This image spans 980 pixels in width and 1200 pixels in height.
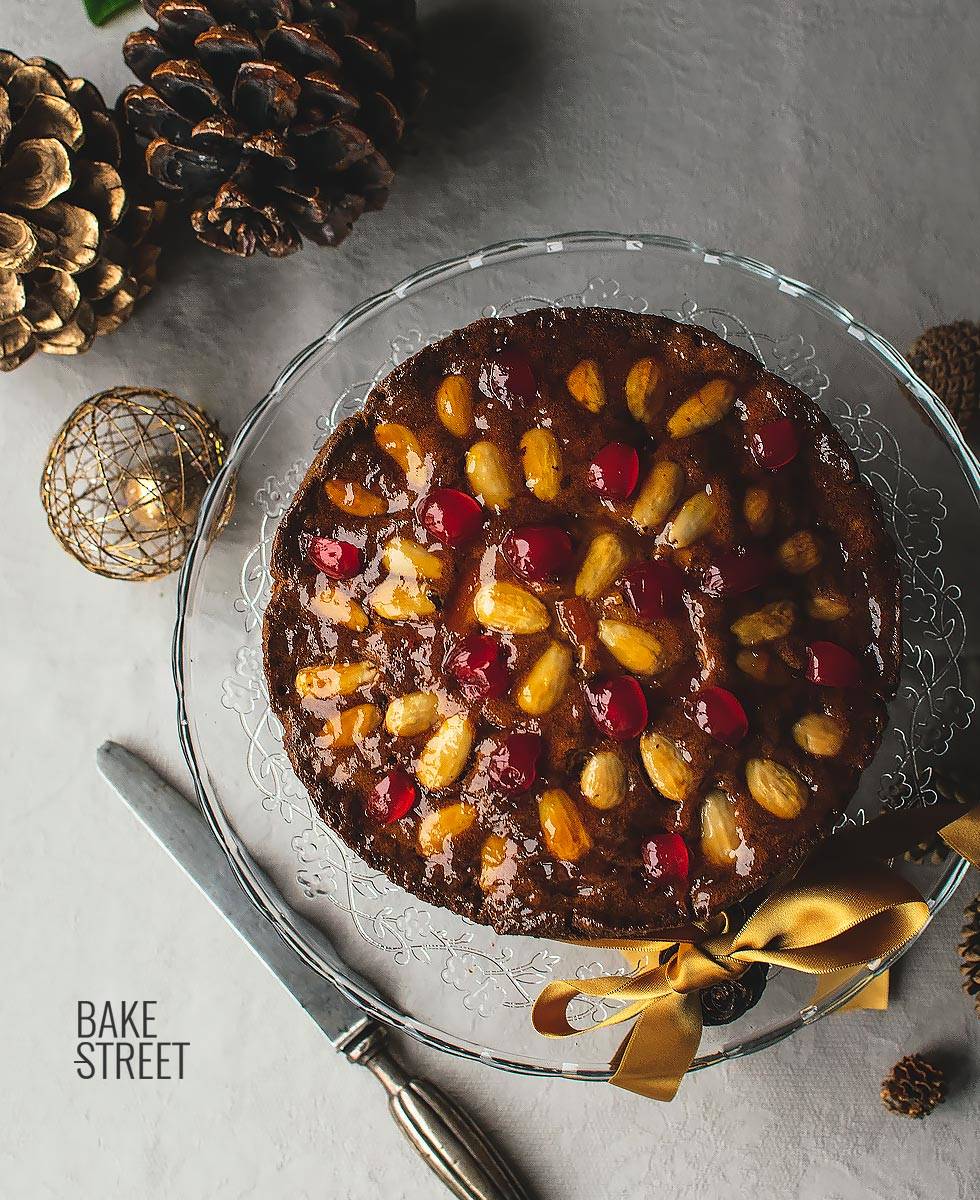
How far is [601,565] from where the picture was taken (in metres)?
1.24

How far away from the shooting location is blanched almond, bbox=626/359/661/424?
1.29 m

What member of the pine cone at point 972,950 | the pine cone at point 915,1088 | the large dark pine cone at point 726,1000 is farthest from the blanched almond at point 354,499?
the pine cone at point 915,1088

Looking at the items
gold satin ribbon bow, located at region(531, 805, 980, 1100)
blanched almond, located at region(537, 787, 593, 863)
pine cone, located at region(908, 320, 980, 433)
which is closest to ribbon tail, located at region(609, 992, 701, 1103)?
gold satin ribbon bow, located at region(531, 805, 980, 1100)

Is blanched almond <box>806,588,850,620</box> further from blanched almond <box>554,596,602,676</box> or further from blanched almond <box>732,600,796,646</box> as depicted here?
blanched almond <box>554,596,602,676</box>

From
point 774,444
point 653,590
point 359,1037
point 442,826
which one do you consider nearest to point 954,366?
point 774,444

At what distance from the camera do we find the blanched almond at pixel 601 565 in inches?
48.6

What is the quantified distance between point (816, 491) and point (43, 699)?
1.22 meters

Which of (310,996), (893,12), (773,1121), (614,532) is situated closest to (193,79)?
(614,532)

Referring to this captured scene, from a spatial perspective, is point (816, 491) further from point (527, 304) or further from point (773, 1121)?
point (773, 1121)

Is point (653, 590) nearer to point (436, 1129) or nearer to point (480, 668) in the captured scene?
point (480, 668)

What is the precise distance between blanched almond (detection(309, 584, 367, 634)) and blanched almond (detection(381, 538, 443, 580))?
0.07m

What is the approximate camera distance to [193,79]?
1.36m

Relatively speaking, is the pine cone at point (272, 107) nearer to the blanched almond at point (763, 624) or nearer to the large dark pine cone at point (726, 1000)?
the blanched almond at point (763, 624)

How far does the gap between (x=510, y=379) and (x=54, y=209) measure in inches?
27.3
